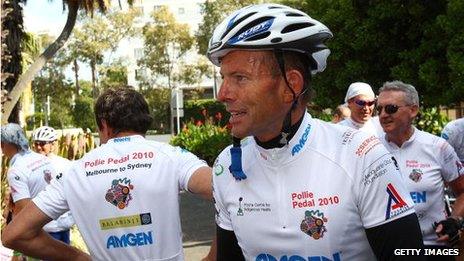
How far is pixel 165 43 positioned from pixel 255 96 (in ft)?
160

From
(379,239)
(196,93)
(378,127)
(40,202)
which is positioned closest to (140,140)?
(40,202)

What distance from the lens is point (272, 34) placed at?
2.23 metres

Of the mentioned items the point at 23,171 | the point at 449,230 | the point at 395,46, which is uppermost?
the point at 395,46

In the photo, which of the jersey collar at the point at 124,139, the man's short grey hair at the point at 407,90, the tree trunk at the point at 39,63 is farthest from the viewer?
the tree trunk at the point at 39,63

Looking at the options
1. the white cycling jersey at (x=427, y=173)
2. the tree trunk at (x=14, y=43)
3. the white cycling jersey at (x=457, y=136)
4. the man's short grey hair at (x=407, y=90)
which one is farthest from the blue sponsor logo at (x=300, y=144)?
the tree trunk at (x=14, y=43)

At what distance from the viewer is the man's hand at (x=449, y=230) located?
3.98 m

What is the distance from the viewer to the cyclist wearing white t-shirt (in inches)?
139

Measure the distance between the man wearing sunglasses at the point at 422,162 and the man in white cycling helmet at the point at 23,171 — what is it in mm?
3862

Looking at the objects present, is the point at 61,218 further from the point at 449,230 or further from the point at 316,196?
the point at 316,196

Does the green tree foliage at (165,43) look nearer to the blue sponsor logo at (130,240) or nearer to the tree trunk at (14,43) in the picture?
the tree trunk at (14,43)

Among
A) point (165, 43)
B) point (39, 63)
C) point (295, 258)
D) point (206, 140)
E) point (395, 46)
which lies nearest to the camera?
point (295, 258)

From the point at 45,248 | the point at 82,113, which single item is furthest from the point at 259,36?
the point at 82,113

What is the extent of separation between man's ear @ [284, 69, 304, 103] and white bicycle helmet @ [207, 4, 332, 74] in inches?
3.4

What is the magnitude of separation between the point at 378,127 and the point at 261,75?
3448 millimetres
